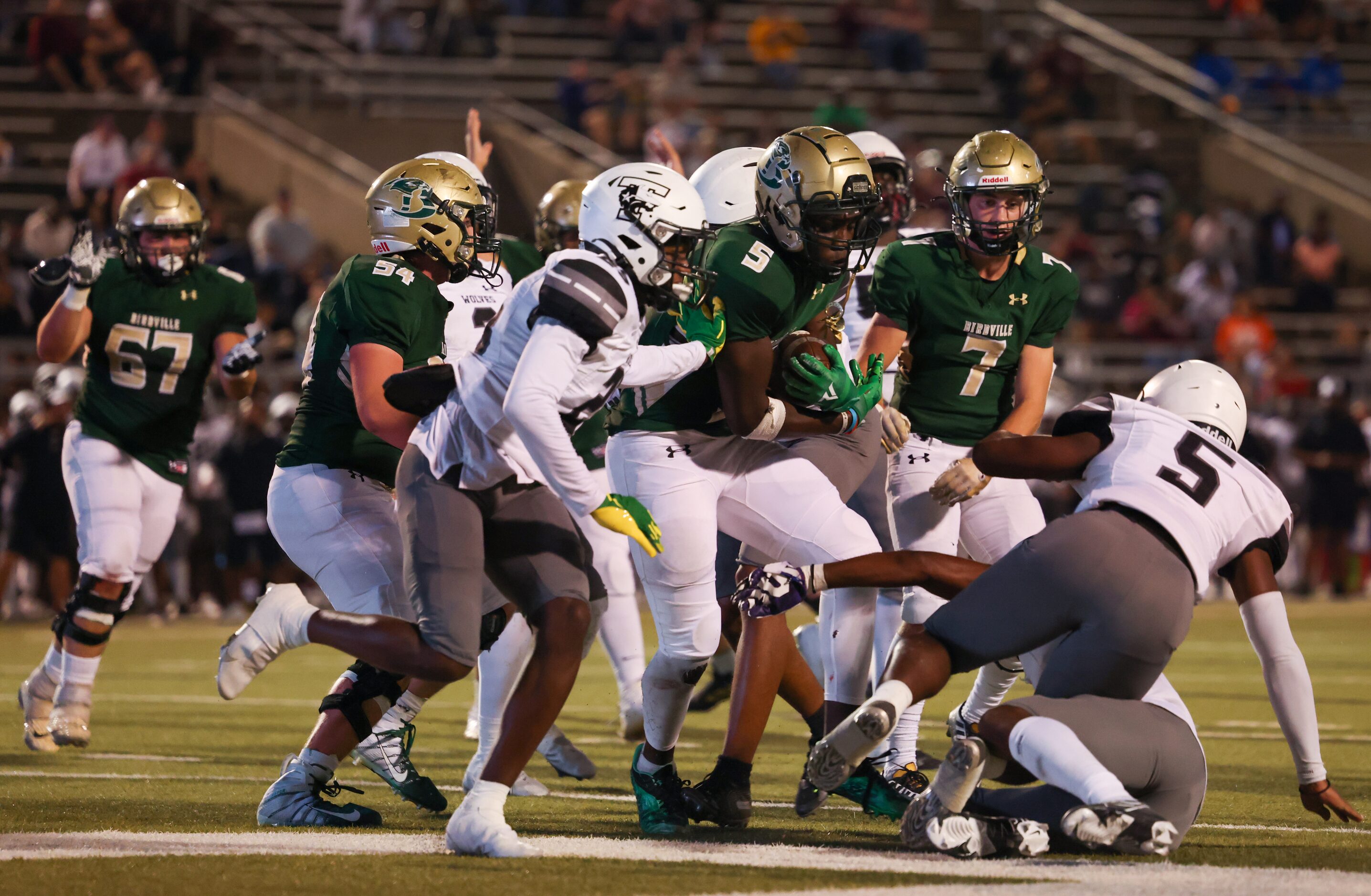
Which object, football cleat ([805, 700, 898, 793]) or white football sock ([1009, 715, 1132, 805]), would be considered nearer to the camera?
white football sock ([1009, 715, 1132, 805])

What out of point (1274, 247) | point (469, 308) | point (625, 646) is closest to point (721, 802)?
point (469, 308)

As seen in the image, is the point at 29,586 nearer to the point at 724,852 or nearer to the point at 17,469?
the point at 17,469

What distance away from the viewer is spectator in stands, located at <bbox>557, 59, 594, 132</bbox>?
17.5 meters

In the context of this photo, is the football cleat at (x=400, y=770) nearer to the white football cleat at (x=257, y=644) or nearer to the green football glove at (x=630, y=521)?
the white football cleat at (x=257, y=644)

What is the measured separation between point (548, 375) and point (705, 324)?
2.23ft

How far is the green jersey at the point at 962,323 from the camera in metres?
5.79

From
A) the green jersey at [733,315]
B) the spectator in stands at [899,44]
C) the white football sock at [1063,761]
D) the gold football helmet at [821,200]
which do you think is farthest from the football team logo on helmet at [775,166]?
the spectator in stands at [899,44]

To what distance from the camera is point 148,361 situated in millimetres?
6945

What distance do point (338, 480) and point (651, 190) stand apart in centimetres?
131

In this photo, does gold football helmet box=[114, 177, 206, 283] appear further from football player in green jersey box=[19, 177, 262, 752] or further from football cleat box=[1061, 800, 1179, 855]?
football cleat box=[1061, 800, 1179, 855]

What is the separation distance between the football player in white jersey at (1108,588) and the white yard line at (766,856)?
7.1 inches

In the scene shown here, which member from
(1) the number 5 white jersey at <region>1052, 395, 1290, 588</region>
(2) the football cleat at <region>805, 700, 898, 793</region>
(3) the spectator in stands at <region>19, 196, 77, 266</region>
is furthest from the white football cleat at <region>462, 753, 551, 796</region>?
(3) the spectator in stands at <region>19, 196, 77, 266</region>

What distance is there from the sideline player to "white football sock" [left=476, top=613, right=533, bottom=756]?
4.34ft

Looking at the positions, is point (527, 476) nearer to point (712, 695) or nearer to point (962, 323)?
point (962, 323)
